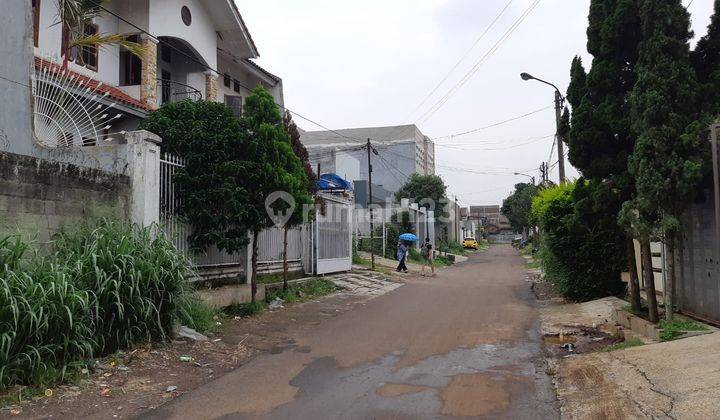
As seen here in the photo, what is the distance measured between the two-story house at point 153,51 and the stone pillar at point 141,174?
13.0ft

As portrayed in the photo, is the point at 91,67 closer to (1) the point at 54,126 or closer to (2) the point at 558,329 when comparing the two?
(1) the point at 54,126

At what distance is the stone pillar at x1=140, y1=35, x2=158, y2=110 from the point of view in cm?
1488

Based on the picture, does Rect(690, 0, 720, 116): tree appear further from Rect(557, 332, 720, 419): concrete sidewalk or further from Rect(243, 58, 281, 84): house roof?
Rect(243, 58, 281, 84): house roof

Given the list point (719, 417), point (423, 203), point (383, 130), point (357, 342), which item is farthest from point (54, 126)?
point (383, 130)

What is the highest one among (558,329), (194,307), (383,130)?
(383,130)

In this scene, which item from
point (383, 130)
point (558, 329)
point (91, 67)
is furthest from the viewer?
point (383, 130)

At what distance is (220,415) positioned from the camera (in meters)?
4.76

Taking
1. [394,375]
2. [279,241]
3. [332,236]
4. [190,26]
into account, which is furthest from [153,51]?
[394,375]

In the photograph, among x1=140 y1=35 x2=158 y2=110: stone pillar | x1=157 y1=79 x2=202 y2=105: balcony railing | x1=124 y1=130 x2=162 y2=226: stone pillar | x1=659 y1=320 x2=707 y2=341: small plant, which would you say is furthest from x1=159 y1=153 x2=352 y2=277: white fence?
x1=659 y1=320 x2=707 y2=341: small plant

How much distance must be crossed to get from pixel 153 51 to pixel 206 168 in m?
7.96

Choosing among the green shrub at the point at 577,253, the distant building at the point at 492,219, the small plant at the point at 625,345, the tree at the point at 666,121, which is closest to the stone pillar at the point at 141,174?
the small plant at the point at 625,345

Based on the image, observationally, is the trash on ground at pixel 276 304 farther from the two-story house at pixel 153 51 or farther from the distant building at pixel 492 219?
the distant building at pixel 492 219

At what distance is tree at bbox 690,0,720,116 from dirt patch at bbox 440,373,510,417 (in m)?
4.74

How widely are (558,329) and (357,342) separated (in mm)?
3652
